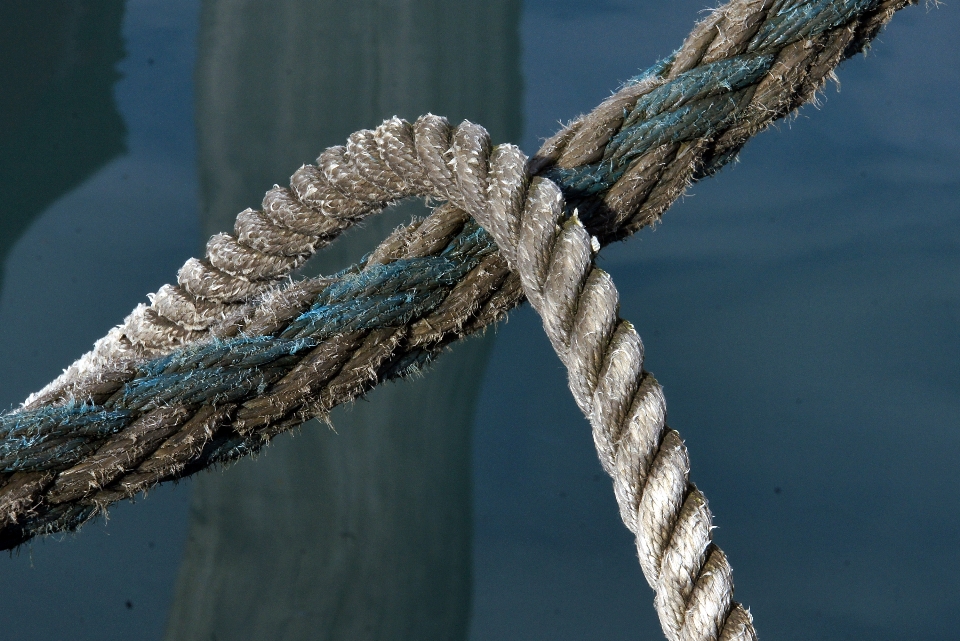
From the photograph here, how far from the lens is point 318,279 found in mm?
534

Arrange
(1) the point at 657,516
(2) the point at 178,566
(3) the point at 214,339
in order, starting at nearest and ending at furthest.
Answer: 1. (1) the point at 657,516
2. (3) the point at 214,339
3. (2) the point at 178,566

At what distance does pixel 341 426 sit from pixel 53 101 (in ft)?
2.60

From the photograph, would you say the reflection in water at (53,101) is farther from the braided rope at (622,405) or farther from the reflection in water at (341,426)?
the braided rope at (622,405)

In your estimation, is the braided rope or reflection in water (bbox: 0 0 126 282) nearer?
the braided rope

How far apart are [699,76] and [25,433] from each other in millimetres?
477

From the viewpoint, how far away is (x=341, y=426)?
4.95ft

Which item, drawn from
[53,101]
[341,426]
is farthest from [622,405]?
[53,101]

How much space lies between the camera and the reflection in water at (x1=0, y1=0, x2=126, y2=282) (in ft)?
4.57

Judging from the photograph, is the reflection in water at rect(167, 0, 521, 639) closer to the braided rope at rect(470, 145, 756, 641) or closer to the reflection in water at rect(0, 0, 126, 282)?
the reflection in water at rect(0, 0, 126, 282)

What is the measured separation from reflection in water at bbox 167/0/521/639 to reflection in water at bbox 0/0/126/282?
0.18 meters

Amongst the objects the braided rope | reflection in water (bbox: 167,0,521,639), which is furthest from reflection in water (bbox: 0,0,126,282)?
the braided rope

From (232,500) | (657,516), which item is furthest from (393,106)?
(657,516)

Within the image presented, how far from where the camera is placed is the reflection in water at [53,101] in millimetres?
1393

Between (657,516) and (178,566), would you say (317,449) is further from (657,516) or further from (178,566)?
(657,516)
